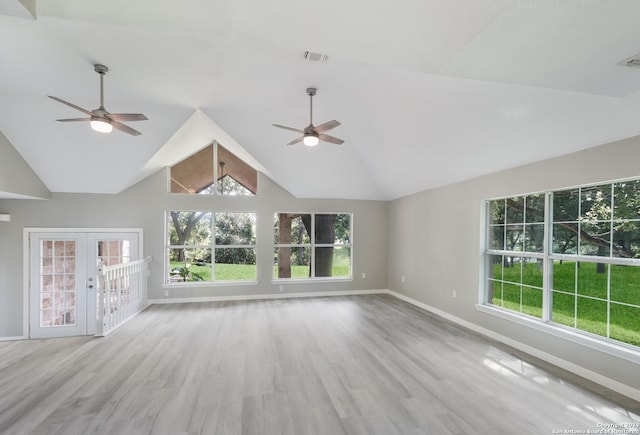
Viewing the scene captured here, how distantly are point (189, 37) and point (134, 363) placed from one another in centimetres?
379

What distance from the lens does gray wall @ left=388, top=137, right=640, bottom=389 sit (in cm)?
304

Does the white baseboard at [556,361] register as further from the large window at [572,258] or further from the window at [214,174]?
the window at [214,174]

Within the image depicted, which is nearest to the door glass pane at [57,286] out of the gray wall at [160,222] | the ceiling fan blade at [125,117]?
the gray wall at [160,222]

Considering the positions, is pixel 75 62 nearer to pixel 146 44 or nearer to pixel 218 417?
pixel 146 44

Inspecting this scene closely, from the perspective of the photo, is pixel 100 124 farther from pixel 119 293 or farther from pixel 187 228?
pixel 187 228

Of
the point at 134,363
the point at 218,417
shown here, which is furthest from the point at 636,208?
the point at 134,363

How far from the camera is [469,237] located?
16.1 ft

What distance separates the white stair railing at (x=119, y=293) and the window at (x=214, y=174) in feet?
6.06

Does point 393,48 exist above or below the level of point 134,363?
above

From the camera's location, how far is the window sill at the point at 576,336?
114 inches

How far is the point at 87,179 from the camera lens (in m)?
5.62

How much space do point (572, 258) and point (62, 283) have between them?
838cm

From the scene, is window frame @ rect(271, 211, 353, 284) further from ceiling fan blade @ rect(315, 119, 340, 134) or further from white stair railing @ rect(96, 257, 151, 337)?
ceiling fan blade @ rect(315, 119, 340, 134)

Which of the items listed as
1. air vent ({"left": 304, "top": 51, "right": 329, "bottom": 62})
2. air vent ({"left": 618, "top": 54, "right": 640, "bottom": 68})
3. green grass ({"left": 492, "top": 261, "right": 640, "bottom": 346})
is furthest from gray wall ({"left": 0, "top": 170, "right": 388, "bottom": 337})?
air vent ({"left": 618, "top": 54, "right": 640, "bottom": 68})
